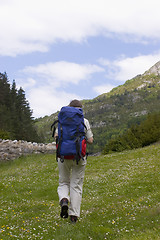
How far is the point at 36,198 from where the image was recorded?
37.4 ft

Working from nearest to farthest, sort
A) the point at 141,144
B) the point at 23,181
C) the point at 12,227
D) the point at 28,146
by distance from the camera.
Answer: the point at 12,227 → the point at 23,181 → the point at 28,146 → the point at 141,144

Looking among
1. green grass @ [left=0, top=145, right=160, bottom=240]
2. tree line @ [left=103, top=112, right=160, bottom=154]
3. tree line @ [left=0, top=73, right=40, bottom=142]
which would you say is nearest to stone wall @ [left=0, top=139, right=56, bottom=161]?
green grass @ [left=0, top=145, right=160, bottom=240]

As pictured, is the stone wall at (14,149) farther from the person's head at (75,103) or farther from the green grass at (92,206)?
the person's head at (75,103)

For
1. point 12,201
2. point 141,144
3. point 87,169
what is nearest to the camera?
point 12,201

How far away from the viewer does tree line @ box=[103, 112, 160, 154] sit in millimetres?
28141

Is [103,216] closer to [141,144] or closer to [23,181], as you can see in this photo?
[23,181]

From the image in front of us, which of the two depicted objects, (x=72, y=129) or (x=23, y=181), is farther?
(x=23, y=181)

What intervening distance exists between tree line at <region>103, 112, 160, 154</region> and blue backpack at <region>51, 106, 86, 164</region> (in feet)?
70.5

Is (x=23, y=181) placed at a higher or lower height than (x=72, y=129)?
lower

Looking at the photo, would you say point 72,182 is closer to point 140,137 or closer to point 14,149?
point 14,149

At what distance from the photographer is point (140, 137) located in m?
29.1

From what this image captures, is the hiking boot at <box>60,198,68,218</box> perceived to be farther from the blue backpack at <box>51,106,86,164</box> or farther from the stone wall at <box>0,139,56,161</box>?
the stone wall at <box>0,139,56,161</box>

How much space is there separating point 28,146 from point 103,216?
16.6 m

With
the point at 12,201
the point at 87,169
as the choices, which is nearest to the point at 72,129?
the point at 12,201
